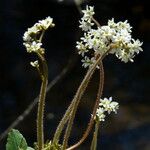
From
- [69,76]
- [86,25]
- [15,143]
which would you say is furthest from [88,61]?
[69,76]

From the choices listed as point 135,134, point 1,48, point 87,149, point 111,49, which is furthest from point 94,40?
point 1,48

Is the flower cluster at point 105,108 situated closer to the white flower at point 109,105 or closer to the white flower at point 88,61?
the white flower at point 109,105

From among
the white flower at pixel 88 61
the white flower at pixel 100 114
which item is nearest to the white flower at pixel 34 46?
the white flower at pixel 88 61

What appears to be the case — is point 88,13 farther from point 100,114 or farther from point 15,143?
point 15,143

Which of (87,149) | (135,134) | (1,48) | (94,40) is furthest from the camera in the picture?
(1,48)

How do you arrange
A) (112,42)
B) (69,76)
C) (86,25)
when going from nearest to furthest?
(112,42) < (86,25) < (69,76)

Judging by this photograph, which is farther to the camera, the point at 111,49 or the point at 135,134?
the point at 135,134

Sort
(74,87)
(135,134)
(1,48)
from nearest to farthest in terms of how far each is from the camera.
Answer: (135,134)
(74,87)
(1,48)

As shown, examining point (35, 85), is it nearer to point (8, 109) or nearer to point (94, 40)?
point (8, 109)
